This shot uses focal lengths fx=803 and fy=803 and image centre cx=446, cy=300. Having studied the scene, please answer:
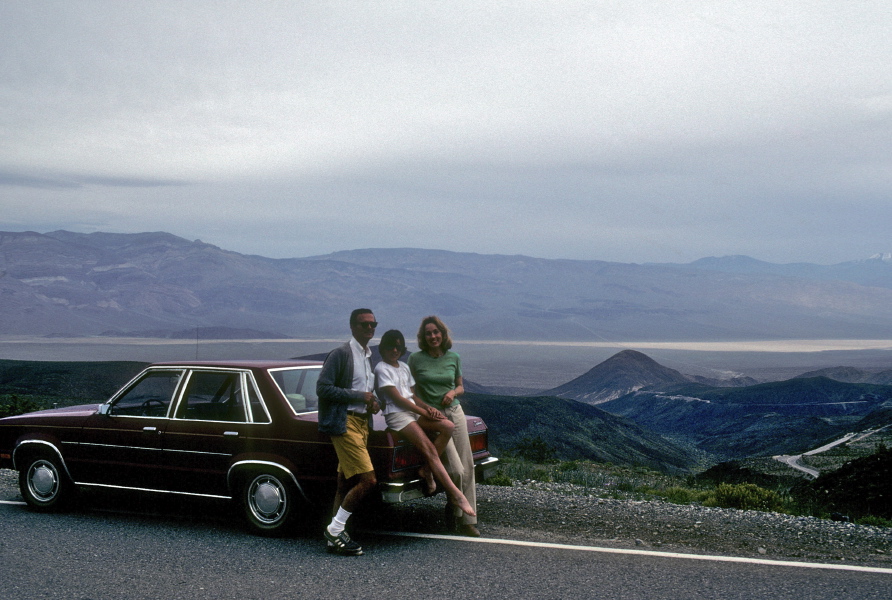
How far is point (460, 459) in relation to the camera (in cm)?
766

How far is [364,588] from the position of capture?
5977 millimetres

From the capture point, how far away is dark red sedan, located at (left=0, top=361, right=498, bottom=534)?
7.30 m

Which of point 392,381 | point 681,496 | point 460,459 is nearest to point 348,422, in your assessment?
point 392,381

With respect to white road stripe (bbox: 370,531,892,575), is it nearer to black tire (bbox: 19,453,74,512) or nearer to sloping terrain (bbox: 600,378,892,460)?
black tire (bbox: 19,453,74,512)

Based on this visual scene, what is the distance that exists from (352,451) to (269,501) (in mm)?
1213

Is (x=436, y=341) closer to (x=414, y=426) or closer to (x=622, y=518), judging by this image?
(x=414, y=426)

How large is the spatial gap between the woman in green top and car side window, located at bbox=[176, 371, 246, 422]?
5.85ft

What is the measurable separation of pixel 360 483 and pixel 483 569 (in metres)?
1.27

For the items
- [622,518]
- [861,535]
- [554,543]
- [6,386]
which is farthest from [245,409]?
[6,386]

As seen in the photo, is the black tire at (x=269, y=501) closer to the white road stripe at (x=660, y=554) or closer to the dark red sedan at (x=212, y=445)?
the dark red sedan at (x=212, y=445)

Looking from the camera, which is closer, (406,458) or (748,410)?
(406,458)

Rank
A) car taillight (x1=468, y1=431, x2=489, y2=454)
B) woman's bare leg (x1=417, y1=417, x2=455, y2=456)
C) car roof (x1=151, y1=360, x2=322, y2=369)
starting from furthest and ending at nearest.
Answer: car taillight (x1=468, y1=431, x2=489, y2=454) < car roof (x1=151, y1=360, x2=322, y2=369) < woman's bare leg (x1=417, y1=417, x2=455, y2=456)

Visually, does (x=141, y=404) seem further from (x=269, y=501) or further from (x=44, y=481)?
(x=269, y=501)

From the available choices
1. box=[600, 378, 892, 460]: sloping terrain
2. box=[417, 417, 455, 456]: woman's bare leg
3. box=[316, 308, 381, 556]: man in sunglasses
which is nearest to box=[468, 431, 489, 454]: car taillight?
box=[417, 417, 455, 456]: woman's bare leg
